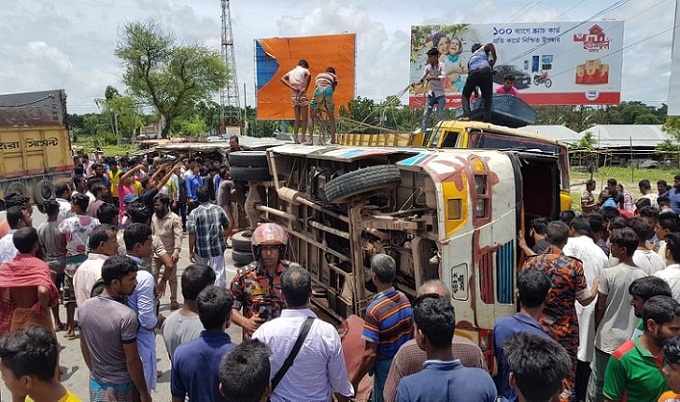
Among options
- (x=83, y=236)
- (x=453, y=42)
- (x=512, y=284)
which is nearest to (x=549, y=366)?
(x=512, y=284)

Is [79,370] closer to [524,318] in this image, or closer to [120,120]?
[524,318]

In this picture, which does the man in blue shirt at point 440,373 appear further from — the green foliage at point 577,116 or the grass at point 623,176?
the green foliage at point 577,116

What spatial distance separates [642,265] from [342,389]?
10.0 ft

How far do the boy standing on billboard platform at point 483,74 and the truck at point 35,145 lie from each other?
1223 centimetres

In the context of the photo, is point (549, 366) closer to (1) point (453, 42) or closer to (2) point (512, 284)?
(2) point (512, 284)

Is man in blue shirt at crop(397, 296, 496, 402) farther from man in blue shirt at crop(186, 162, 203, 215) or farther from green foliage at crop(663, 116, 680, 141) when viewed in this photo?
green foliage at crop(663, 116, 680, 141)

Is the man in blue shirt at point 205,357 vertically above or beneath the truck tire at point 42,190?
above

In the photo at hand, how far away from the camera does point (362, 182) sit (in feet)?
14.8

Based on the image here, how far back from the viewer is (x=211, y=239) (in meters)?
6.18

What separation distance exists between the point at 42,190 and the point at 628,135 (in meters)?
45.3

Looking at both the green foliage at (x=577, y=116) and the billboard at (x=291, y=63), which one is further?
the green foliage at (x=577, y=116)

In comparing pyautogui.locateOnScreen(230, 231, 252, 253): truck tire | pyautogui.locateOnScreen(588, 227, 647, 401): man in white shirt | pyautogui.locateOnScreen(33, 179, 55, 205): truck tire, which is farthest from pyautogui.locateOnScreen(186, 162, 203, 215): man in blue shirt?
pyautogui.locateOnScreen(588, 227, 647, 401): man in white shirt

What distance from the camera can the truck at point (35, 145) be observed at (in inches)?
564

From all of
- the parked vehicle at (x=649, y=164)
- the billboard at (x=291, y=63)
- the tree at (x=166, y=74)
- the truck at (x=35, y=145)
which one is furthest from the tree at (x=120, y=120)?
the parked vehicle at (x=649, y=164)
